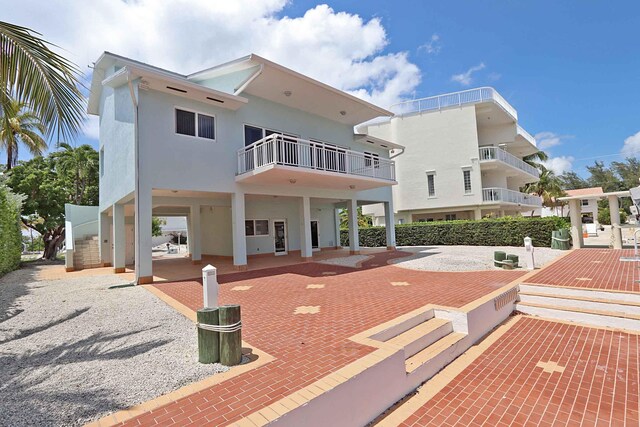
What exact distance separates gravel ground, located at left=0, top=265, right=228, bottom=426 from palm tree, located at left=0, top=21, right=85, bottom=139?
3156mm

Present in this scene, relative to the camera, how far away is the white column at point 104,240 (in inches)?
615

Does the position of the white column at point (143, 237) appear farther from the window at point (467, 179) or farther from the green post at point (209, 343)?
the window at point (467, 179)

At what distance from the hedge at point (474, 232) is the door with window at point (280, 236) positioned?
8180mm

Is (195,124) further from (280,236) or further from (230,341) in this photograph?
(230,341)

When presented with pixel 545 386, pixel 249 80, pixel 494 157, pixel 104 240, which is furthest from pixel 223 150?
pixel 494 157

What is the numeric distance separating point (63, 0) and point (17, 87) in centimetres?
138

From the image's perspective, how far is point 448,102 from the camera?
24.5 meters

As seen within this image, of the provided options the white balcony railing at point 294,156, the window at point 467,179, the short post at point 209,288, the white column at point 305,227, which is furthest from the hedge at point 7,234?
the window at point 467,179

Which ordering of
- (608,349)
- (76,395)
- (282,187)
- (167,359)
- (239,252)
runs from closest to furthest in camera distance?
(76,395) → (167,359) → (608,349) → (239,252) → (282,187)

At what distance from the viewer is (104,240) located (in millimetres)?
15875

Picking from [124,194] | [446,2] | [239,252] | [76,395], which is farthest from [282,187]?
[76,395]

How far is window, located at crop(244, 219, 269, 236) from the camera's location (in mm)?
16641

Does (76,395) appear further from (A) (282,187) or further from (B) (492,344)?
(A) (282,187)

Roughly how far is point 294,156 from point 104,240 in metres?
11.9
